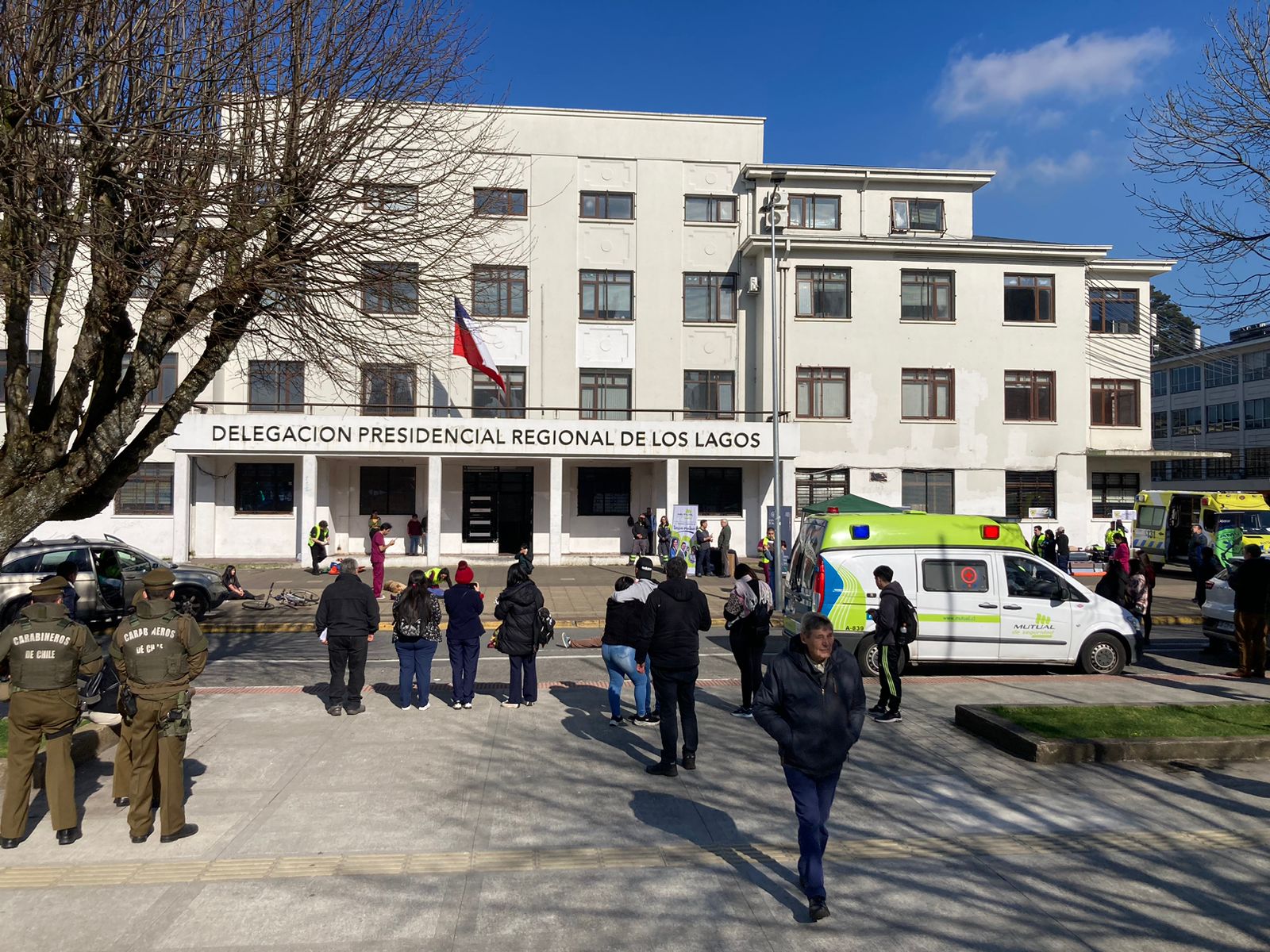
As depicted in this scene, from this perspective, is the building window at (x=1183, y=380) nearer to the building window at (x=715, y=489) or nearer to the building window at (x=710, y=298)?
the building window at (x=710, y=298)

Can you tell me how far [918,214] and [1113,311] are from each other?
8290mm

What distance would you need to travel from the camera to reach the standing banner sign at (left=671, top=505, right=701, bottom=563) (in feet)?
84.5

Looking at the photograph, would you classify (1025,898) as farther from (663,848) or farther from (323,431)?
(323,431)

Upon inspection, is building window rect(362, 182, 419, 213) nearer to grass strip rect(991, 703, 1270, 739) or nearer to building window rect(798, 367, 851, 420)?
grass strip rect(991, 703, 1270, 739)

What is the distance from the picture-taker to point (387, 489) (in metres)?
31.6

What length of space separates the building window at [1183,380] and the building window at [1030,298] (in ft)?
109

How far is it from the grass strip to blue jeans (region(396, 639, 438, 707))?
6210mm

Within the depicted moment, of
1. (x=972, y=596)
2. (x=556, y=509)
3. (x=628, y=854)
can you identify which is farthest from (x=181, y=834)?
(x=556, y=509)

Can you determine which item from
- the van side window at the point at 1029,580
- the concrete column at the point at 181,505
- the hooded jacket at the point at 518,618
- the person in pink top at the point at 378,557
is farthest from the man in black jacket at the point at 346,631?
the concrete column at the point at 181,505

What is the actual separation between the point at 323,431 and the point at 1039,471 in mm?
24791

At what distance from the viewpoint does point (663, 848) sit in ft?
20.4

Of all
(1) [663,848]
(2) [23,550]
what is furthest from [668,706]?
(2) [23,550]

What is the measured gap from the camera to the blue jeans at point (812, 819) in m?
5.18

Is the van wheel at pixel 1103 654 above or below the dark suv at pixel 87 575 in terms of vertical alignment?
below
